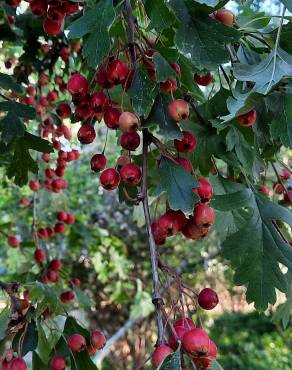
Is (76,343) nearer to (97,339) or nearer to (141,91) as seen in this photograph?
(97,339)

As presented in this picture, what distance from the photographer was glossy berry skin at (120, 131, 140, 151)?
31.8 inches

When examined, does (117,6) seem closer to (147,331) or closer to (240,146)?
(240,146)

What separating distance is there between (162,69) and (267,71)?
16 centimetres

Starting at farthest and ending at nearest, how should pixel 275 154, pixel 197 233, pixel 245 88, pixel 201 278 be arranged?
pixel 201 278 < pixel 275 154 < pixel 245 88 < pixel 197 233

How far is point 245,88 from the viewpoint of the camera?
0.87 meters

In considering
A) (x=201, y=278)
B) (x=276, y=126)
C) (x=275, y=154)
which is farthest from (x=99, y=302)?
(x=276, y=126)

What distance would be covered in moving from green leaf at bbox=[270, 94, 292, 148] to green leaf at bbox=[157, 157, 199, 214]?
170mm

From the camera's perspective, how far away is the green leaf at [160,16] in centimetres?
80

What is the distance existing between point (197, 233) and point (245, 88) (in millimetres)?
273

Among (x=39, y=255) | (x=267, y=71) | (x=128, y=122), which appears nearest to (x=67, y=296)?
(x=39, y=255)

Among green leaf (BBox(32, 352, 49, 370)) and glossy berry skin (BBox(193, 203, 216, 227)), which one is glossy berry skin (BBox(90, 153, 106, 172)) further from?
green leaf (BBox(32, 352, 49, 370))

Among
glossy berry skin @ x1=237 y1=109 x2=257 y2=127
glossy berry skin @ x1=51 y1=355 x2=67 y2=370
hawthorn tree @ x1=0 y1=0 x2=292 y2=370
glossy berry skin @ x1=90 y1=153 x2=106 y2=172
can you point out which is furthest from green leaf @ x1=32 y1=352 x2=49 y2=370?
glossy berry skin @ x1=237 y1=109 x2=257 y2=127

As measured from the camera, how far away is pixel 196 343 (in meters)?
0.62

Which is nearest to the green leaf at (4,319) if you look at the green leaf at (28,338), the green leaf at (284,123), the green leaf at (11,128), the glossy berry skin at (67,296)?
the green leaf at (28,338)
